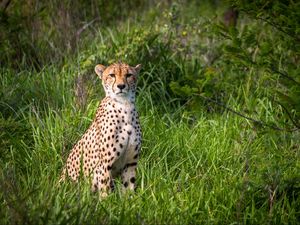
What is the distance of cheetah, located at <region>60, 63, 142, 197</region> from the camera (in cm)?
484

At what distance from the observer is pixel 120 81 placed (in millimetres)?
4812

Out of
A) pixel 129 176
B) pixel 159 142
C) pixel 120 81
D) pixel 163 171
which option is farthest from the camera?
pixel 159 142

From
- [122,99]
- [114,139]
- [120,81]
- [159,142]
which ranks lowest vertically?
[159,142]

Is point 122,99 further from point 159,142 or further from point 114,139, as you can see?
point 159,142

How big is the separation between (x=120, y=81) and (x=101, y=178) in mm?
647

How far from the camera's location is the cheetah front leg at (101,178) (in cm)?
481

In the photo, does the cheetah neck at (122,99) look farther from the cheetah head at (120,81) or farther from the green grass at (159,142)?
the green grass at (159,142)

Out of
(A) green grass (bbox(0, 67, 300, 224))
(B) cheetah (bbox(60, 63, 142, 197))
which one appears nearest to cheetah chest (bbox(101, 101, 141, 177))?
(B) cheetah (bbox(60, 63, 142, 197))

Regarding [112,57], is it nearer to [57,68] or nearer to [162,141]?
[57,68]

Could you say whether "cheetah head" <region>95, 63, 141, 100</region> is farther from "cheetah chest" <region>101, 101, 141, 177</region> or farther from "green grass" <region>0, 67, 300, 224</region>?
"green grass" <region>0, 67, 300, 224</region>

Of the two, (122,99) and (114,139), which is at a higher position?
(122,99)

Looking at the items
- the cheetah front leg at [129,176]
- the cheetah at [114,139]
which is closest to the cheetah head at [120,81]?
the cheetah at [114,139]

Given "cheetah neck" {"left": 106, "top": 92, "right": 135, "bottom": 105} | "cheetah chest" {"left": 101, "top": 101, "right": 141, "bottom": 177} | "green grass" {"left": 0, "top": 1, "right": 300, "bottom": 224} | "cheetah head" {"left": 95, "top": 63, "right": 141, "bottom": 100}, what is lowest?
"green grass" {"left": 0, "top": 1, "right": 300, "bottom": 224}

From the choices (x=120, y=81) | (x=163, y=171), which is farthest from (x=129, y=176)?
(x=120, y=81)
